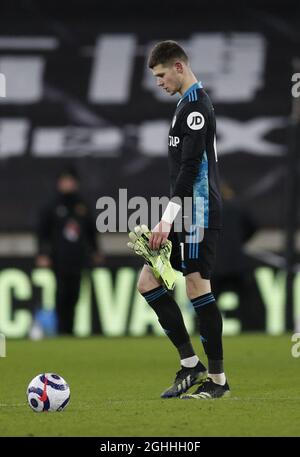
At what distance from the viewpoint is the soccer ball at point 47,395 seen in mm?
6273

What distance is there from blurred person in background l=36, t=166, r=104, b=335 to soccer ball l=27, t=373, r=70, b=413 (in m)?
7.05

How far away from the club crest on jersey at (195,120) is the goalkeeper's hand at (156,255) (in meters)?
0.65

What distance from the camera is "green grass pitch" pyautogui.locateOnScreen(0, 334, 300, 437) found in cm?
557

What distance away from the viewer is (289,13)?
607 inches

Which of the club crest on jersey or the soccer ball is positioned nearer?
the soccer ball

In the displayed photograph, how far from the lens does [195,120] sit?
21.7ft

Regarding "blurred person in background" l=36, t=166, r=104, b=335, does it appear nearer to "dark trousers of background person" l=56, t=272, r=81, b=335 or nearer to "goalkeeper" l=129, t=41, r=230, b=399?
"dark trousers of background person" l=56, t=272, r=81, b=335

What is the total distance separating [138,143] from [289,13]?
2.63 metres

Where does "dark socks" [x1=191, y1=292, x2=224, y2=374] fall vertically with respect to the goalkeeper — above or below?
below

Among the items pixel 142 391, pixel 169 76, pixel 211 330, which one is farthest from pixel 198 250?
pixel 142 391

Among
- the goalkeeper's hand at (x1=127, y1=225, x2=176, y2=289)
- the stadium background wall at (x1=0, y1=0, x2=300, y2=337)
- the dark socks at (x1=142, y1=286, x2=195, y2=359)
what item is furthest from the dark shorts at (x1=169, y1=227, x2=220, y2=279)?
the stadium background wall at (x1=0, y1=0, x2=300, y2=337)

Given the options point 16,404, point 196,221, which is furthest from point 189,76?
point 16,404

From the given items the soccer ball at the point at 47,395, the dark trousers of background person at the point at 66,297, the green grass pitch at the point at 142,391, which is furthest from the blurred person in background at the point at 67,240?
the soccer ball at the point at 47,395

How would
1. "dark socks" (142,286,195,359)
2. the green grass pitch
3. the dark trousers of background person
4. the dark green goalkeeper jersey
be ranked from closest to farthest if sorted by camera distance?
the green grass pitch → the dark green goalkeeper jersey → "dark socks" (142,286,195,359) → the dark trousers of background person
